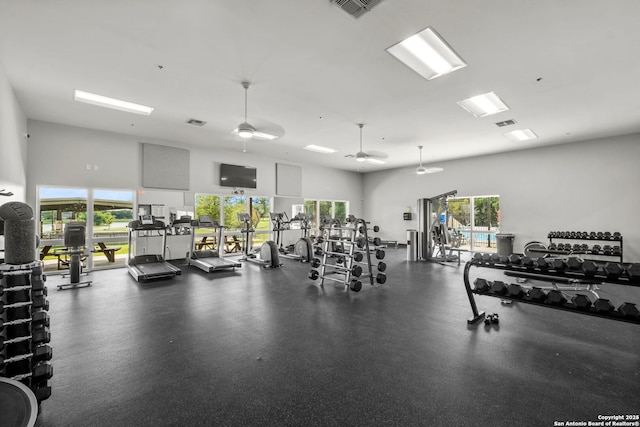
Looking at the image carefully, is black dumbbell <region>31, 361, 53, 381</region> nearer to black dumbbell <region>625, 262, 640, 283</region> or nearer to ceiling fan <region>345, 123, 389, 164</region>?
black dumbbell <region>625, 262, 640, 283</region>

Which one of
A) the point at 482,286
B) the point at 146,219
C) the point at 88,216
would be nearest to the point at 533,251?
the point at 482,286

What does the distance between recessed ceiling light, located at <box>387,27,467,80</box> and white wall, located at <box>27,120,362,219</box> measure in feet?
22.3

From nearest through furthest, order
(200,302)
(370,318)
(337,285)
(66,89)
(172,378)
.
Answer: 1. (172,378)
2. (370,318)
3. (200,302)
4. (66,89)
5. (337,285)

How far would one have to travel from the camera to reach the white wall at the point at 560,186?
286 inches

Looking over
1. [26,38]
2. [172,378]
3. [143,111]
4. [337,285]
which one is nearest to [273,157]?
[143,111]

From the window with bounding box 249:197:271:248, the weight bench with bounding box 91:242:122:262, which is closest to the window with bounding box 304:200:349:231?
the window with bounding box 249:197:271:248

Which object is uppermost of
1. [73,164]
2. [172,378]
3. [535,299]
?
[73,164]

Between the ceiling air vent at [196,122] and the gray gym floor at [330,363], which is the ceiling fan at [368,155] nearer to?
the gray gym floor at [330,363]

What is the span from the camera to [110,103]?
522 centimetres

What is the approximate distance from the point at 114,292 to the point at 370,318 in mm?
4393

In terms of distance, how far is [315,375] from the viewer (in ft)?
7.62

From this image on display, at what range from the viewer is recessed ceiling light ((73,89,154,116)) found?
488cm

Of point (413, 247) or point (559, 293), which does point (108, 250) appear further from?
point (559, 293)

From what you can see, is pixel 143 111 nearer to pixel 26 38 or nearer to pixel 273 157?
pixel 26 38
